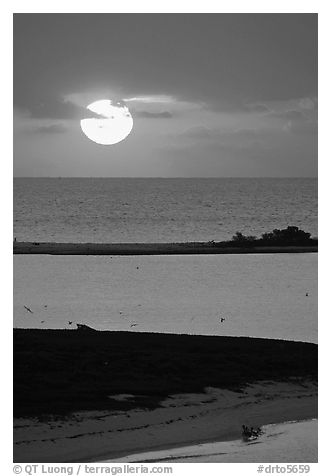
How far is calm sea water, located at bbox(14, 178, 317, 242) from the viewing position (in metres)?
50.0

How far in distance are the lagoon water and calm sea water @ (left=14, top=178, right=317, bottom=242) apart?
13802 millimetres

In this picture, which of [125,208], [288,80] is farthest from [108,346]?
[125,208]

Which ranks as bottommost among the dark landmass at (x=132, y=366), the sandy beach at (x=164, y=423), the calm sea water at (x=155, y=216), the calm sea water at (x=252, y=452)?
the calm sea water at (x=252, y=452)

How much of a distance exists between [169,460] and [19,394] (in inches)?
119

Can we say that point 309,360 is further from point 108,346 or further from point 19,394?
point 19,394

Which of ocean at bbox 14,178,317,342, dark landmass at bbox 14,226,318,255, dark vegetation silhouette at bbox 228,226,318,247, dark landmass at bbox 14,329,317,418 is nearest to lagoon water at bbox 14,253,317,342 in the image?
ocean at bbox 14,178,317,342

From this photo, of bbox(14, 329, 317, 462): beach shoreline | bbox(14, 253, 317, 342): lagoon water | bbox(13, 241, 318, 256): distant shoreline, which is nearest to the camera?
bbox(14, 329, 317, 462): beach shoreline

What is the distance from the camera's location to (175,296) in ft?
79.0

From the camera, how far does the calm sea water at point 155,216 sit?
1969 inches

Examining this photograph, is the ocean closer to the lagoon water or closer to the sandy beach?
the lagoon water

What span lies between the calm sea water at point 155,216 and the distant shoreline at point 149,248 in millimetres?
3867

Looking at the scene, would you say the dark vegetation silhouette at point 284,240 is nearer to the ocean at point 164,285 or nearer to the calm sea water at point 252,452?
the ocean at point 164,285

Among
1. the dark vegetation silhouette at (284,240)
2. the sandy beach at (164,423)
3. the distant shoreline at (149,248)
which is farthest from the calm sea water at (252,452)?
the dark vegetation silhouette at (284,240)
